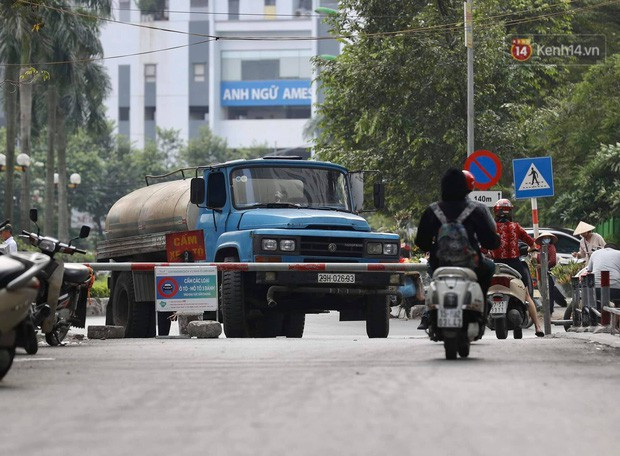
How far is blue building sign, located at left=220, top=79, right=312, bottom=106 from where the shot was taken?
132m

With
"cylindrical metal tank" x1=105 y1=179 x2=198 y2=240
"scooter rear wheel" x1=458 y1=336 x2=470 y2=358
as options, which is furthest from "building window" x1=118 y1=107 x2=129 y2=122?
"scooter rear wheel" x1=458 y1=336 x2=470 y2=358

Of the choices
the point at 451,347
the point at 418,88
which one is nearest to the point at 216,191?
the point at 451,347

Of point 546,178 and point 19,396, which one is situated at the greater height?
point 546,178

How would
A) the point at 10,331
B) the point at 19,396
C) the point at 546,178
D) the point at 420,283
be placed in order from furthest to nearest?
the point at 420,283 → the point at 546,178 → the point at 10,331 → the point at 19,396

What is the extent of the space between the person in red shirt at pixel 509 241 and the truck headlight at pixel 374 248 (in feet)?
8.20

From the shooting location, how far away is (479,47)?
41688mm

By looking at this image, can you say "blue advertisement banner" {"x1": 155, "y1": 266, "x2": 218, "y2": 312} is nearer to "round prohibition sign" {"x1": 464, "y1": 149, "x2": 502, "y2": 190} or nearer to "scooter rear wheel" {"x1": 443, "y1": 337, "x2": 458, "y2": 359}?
"round prohibition sign" {"x1": 464, "y1": 149, "x2": 502, "y2": 190}

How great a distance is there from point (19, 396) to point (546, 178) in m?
14.5

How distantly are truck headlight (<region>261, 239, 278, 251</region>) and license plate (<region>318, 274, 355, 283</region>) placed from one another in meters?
0.68

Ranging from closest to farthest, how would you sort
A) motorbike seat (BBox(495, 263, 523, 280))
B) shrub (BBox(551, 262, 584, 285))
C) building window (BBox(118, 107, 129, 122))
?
motorbike seat (BBox(495, 263, 523, 280))
shrub (BBox(551, 262, 584, 285))
building window (BBox(118, 107, 129, 122))

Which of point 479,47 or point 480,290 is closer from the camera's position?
point 480,290

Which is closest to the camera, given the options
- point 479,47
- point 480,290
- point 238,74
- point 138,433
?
point 138,433

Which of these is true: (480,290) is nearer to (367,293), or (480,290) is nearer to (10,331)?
(10,331)

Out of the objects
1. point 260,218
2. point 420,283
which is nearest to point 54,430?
point 260,218
